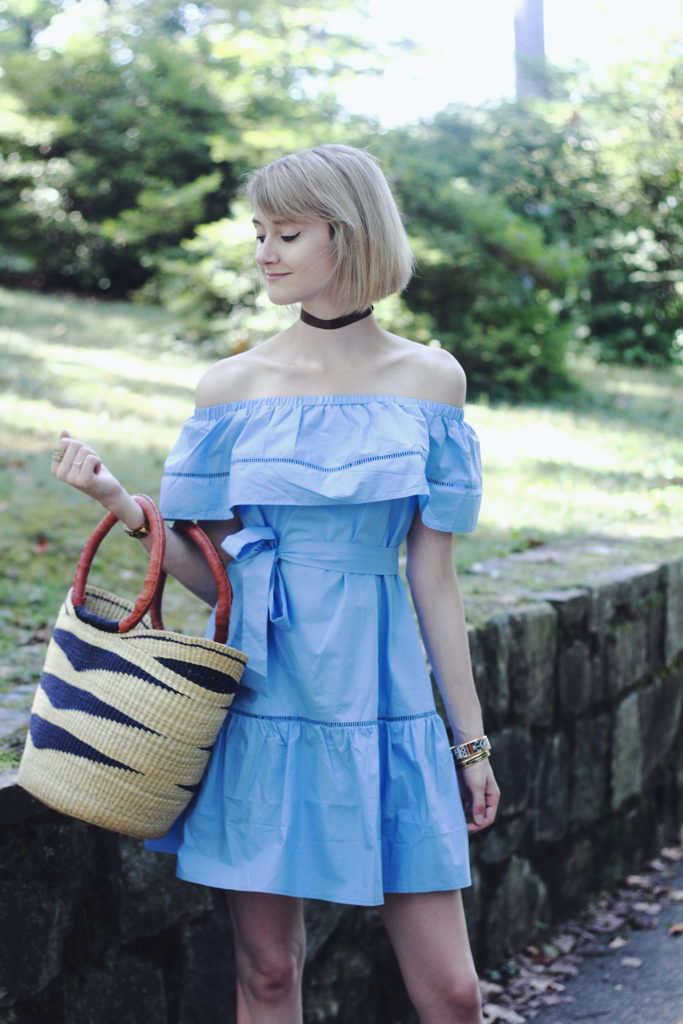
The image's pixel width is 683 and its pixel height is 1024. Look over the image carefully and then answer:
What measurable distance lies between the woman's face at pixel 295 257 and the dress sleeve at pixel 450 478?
33cm

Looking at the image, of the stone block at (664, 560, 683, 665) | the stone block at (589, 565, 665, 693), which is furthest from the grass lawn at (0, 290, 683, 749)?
the stone block at (589, 565, 665, 693)

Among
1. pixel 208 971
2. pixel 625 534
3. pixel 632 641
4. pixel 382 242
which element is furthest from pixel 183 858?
pixel 625 534

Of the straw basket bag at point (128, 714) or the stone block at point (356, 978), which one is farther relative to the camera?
the stone block at point (356, 978)

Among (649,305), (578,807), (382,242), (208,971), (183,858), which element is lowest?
(649,305)

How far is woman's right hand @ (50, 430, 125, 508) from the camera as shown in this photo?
192 centimetres

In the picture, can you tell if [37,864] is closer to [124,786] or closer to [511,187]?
[124,786]

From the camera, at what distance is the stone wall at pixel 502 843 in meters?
2.25

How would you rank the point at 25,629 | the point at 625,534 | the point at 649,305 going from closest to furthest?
the point at 25,629, the point at 625,534, the point at 649,305

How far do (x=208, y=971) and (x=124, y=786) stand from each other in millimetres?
934

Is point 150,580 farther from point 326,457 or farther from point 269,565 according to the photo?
point 326,457

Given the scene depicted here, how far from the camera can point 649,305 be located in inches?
531

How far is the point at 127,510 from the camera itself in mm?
1986

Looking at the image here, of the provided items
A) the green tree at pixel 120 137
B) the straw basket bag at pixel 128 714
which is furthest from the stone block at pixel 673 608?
the green tree at pixel 120 137

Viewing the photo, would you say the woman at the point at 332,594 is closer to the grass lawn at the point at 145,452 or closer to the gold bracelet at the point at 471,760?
the gold bracelet at the point at 471,760
